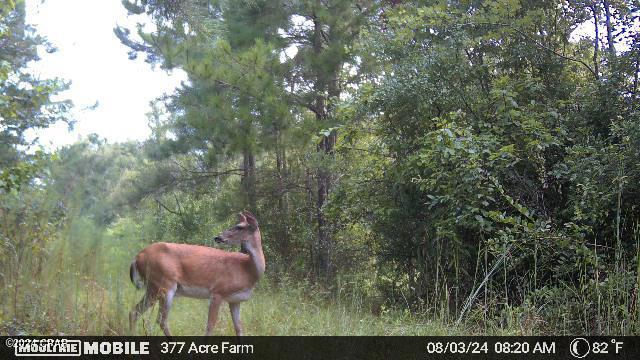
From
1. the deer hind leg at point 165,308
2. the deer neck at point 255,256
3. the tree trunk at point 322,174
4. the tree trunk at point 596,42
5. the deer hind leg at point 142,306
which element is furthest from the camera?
the tree trunk at point 322,174

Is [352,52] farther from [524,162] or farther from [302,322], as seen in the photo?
[302,322]

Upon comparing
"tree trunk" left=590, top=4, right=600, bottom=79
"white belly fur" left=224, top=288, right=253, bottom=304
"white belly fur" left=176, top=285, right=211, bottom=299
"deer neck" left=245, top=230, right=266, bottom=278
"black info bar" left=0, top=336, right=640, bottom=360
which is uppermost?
"tree trunk" left=590, top=4, right=600, bottom=79

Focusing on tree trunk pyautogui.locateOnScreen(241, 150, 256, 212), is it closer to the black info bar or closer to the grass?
→ the black info bar

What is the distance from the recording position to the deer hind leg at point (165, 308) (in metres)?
4.11

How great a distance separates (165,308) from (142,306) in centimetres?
28

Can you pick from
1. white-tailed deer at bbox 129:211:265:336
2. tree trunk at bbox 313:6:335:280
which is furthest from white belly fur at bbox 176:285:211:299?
tree trunk at bbox 313:6:335:280

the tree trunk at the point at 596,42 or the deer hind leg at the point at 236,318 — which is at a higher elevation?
the tree trunk at the point at 596,42

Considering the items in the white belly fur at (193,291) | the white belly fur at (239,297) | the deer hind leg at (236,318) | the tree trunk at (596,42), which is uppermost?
the tree trunk at (596,42)

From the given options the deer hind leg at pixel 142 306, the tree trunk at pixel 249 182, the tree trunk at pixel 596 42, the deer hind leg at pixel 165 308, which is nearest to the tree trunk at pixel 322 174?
the tree trunk at pixel 249 182

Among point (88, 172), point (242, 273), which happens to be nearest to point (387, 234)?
point (242, 273)

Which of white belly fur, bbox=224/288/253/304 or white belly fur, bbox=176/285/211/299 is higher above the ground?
white belly fur, bbox=176/285/211/299

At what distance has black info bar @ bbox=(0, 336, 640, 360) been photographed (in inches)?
156

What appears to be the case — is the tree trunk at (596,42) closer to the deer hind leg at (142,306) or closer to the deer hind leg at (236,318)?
the deer hind leg at (236,318)

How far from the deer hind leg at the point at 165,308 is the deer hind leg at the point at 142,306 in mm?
71
